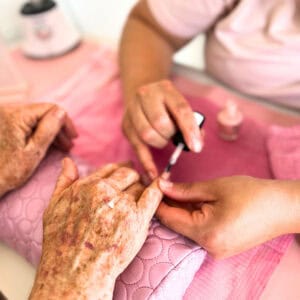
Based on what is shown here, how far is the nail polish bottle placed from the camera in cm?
79

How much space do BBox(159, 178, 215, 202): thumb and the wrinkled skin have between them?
0.09 ft

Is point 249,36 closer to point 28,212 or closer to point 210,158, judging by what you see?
point 210,158

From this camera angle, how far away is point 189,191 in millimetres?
583

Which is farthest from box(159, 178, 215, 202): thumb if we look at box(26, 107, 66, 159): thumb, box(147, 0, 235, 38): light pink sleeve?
box(147, 0, 235, 38): light pink sleeve

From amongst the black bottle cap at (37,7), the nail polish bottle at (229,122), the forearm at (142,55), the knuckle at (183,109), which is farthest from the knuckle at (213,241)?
the black bottle cap at (37,7)

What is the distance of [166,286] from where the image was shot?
515 millimetres

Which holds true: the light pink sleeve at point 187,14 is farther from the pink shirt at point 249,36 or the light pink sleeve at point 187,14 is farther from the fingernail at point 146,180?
the fingernail at point 146,180

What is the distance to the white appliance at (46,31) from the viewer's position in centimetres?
120

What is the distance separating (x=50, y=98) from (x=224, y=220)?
68 cm

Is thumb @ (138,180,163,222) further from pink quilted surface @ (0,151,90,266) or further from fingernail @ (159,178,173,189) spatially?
pink quilted surface @ (0,151,90,266)

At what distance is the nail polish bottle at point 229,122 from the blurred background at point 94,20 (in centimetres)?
49

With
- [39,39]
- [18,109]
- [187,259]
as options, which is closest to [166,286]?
[187,259]

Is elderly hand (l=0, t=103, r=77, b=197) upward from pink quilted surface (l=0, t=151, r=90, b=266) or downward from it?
upward

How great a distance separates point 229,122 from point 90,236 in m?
0.43
